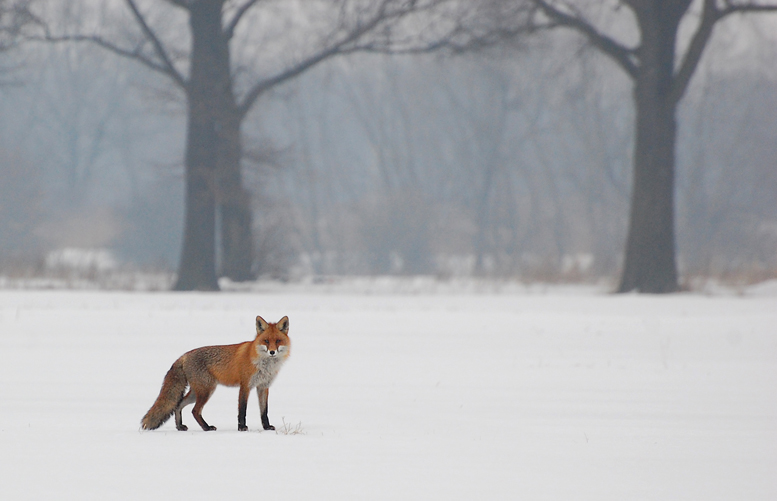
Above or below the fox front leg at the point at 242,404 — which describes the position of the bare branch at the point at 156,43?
above

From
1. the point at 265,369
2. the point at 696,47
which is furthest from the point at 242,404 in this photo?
the point at 696,47

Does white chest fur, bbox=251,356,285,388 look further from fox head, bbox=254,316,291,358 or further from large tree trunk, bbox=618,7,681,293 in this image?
large tree trunk, bbox=618,7,681,293

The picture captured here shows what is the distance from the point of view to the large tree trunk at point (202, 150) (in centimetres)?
2416

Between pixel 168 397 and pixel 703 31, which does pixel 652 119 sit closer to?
pixel 703 31

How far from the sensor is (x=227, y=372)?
675 centimetres

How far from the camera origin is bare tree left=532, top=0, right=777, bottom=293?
2314 centimetres

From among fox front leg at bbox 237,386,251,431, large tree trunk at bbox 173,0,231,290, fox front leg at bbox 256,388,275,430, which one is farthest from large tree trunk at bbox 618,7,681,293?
fox front leg at bbox 237,386,251,431

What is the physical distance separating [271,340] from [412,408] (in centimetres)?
262

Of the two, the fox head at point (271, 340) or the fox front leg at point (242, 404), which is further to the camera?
the fox front leg at point (242, 404)

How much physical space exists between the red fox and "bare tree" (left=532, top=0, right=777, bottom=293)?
17619mm

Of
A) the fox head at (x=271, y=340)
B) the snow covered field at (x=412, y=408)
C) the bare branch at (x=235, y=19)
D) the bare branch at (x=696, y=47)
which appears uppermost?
the bare branch at (x=235, y=19)

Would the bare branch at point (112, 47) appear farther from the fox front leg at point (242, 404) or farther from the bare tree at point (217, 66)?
the fox front leg at point (242, 404)

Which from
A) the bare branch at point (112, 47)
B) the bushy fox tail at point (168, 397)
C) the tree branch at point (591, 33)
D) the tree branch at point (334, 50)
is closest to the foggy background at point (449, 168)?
the tree branch at point (334, 50)

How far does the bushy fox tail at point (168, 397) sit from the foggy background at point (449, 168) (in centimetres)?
2135
